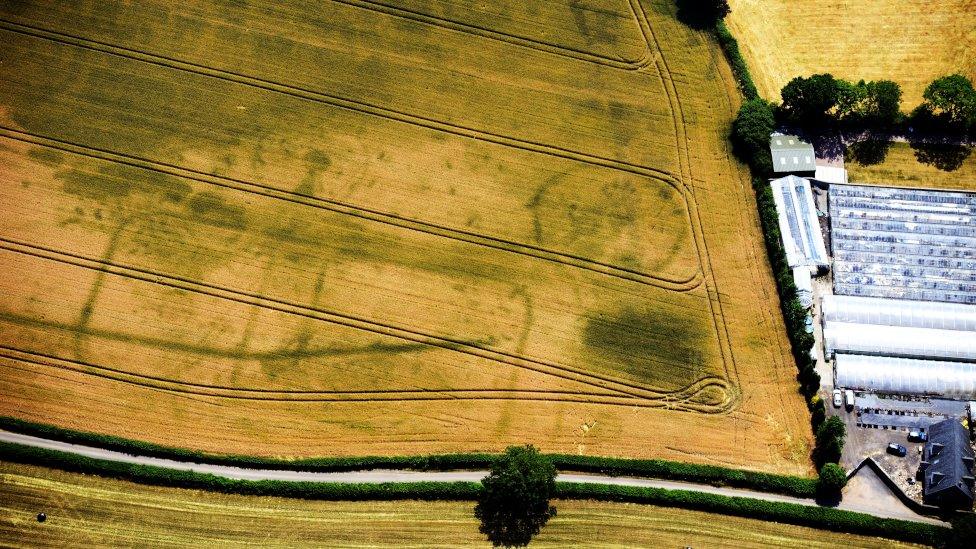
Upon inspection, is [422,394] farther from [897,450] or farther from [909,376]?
[909,376]

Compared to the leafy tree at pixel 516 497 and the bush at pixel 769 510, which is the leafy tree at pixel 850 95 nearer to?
the bush at pixel 769 510

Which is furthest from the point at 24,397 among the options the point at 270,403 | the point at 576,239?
the point at 576,239

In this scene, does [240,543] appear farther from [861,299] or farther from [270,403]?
[861,299]

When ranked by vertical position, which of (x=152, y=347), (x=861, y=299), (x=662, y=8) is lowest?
(x=152, y=347)

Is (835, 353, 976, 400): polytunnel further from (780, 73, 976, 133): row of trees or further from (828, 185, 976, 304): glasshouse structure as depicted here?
(780, 73, 976, 133): row of trees

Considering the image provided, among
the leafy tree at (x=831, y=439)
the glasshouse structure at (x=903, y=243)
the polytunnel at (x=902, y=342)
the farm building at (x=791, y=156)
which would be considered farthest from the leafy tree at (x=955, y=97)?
the leafy tree at (x=831, y=439)

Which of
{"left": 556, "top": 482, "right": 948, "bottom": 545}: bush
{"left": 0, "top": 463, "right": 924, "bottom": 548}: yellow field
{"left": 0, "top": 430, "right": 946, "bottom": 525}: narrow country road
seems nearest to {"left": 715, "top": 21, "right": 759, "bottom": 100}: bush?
{"left": 0, "top": 430, "right": 946, "bottom": 525}: narrow country road
